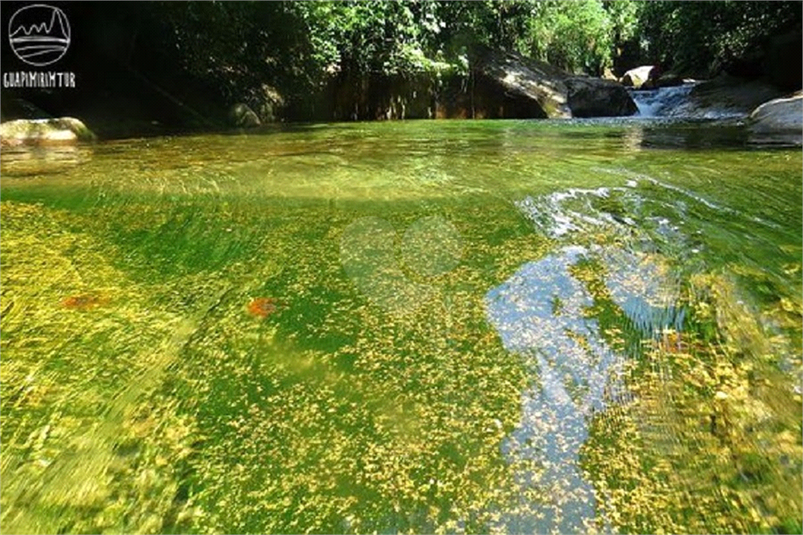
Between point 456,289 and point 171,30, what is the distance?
30.8 feet

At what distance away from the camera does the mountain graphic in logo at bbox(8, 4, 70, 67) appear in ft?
25.6

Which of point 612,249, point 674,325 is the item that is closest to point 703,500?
point 674,325

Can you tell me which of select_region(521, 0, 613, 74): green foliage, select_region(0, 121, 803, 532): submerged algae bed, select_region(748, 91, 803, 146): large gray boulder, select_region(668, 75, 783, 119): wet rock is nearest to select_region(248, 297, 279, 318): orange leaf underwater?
select_region(0, 121, 803, 532): submerged algae bed

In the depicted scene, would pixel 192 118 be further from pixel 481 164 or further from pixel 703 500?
pixel 703 500

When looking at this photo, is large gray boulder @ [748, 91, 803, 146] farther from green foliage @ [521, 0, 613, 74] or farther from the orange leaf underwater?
green foliage @ [521, 0, 613, 74]

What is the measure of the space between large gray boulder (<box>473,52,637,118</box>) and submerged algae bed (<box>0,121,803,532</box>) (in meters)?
11.0

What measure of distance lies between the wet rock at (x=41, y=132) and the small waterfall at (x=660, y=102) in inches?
451

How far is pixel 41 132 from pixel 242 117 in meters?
3.45

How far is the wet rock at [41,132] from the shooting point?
6638 mm

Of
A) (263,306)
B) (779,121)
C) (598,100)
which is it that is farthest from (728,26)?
(263,306)

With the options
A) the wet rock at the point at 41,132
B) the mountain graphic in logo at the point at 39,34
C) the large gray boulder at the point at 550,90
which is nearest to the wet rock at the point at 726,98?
the large gray boulder at the point at 550,90

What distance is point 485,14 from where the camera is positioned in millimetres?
16062

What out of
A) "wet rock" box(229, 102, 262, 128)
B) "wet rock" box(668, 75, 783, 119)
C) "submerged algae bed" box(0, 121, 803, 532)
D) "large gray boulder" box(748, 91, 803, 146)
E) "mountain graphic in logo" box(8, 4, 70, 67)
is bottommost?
"submerged algae bed" box(0, 121, 803, 532)

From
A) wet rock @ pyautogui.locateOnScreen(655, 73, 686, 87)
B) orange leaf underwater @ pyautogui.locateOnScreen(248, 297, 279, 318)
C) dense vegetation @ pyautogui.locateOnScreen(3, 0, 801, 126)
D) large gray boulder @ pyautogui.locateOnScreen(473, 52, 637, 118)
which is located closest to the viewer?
orange leaf underwater @ pyautogui.locateOnScreen(248, 297, 279, 318)
